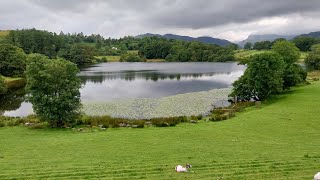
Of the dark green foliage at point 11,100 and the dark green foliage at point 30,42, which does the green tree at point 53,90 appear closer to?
the dark green foliage at point 11,100

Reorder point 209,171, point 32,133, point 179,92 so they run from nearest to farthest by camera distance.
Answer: point 209,171 < point 32,133 < point 179,92

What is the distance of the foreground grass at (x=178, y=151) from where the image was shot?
18547mm

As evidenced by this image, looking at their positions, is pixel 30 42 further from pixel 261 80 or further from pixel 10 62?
pixel 261 80

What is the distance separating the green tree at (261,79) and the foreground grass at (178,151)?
572 inches

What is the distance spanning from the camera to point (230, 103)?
6406 cm

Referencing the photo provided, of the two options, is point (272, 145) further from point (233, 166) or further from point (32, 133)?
point (32, 133)

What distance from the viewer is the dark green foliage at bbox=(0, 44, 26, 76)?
331 ft

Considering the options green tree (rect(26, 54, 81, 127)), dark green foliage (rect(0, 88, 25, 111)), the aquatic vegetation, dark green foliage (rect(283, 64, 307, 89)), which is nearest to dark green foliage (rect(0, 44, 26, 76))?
dark green foliage (rect(0, 88, 25, 111))

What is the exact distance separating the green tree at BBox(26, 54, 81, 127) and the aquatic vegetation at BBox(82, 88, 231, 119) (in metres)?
11.8

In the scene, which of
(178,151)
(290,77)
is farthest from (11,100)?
(290,77)

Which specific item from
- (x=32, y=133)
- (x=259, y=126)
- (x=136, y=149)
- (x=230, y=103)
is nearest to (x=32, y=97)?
(x=32, y=133)

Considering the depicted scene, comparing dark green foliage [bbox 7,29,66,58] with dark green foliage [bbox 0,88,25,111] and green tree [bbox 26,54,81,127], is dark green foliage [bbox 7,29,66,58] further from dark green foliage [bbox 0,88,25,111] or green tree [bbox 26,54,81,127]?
green tree [bbox 26,54,81,127]

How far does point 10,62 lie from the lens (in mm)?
102312

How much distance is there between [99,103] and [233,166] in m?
49.3
